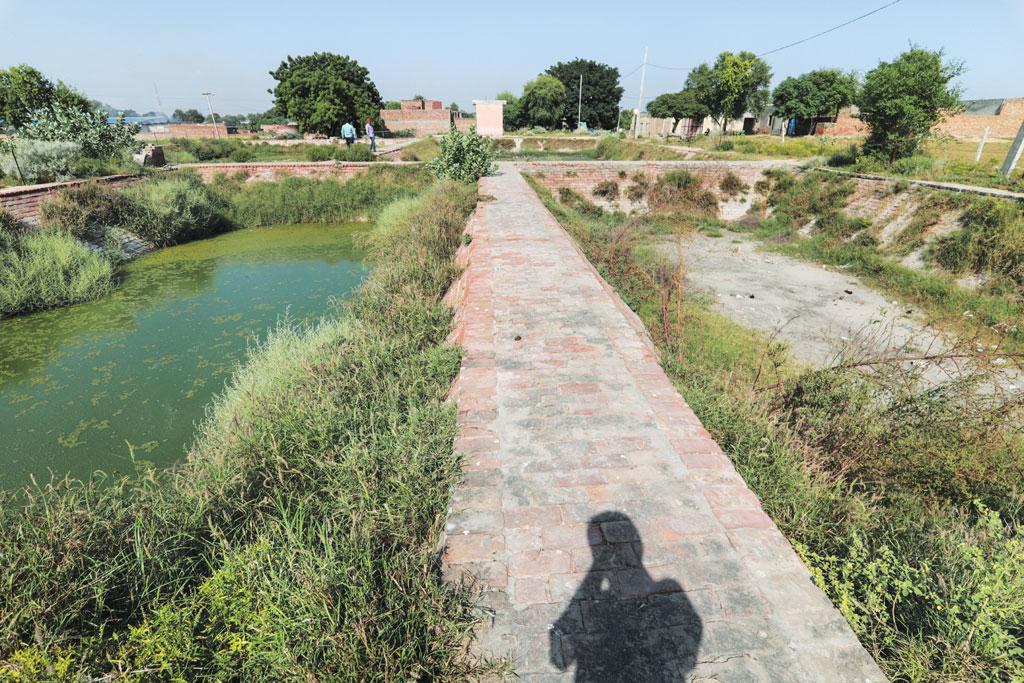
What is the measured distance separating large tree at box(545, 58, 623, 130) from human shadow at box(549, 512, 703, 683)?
57.6m

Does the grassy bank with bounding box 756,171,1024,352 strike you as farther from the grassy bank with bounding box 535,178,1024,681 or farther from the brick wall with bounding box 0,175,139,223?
the brick wall with bounding box 0,175,139,223

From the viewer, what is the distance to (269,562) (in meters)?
1.85

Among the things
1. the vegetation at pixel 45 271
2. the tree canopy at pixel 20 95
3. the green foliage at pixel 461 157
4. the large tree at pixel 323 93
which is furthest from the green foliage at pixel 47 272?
the large tree at pixel 323 93

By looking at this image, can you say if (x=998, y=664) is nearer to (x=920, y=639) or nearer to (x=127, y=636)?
(x=920, y=639)

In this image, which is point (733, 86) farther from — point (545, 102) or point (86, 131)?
point (86, 131)

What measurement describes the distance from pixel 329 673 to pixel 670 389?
101 inches

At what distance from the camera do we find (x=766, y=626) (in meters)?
1.73

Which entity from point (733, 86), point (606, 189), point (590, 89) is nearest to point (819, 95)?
point (733, 86)

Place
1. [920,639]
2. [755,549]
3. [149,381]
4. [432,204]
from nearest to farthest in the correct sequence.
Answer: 1. [920,639]
2. [755,549]
3. [149,381]
4. [432,204]

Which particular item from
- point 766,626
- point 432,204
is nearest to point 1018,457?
point 766,626

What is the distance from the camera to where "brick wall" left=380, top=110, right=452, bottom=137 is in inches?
1746

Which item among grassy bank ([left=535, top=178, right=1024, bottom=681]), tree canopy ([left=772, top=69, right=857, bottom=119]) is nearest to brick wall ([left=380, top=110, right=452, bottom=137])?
tree canopy ([left=772, top=69, right=857, bottom=119])

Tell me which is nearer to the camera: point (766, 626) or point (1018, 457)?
point (766, 626)

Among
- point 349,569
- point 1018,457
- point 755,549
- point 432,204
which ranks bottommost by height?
point 1018,457
